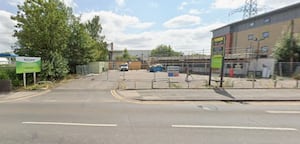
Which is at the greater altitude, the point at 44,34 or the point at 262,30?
the point at 262,30

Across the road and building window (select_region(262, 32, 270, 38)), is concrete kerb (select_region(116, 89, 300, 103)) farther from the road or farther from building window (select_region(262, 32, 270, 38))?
building window (select_region(262, 32, 270, 38))

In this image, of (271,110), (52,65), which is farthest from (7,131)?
(52,65)

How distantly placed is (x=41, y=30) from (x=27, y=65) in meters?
5.27

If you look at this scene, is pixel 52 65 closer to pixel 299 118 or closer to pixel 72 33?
pixel 72 33

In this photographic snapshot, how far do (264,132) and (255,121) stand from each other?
1086 millimetres

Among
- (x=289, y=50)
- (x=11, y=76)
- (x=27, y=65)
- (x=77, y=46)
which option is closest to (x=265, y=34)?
(x=289, y=50)

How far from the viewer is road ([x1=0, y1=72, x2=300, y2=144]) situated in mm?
4469

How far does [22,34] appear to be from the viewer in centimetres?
1784

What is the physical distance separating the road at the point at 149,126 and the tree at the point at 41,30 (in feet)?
38.8

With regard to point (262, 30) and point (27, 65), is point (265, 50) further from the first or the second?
point (27, 65)

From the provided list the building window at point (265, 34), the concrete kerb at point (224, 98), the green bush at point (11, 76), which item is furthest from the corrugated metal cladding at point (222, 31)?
the green bush at point (11, 76)

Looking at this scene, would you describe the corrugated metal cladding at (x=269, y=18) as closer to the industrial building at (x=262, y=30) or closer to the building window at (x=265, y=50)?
the industrial building at (x=262, y=30)

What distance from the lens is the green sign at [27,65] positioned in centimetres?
1366

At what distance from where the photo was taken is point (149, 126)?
5488 millimetres
